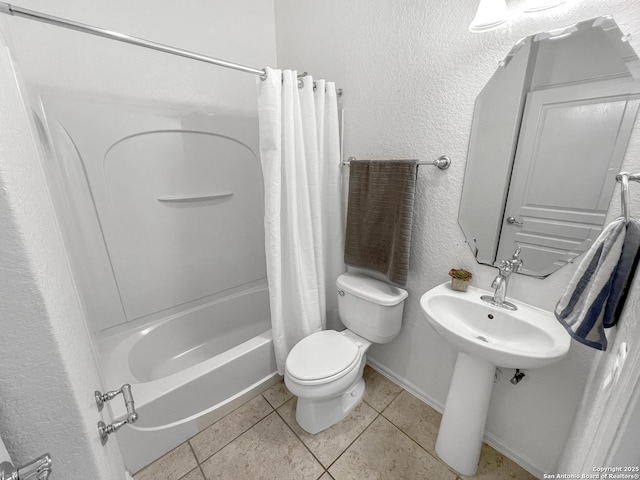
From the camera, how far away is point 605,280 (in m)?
0.66

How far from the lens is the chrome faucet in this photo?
110cm

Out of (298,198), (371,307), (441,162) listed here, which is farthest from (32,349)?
(441,162)

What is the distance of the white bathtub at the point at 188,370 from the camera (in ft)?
3.98

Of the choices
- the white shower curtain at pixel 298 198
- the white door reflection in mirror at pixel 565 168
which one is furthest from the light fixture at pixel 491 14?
the white shower curtain at pixel 298 198

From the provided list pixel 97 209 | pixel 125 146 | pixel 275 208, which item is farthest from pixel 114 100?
pixel 275 208

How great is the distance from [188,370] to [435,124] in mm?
1762

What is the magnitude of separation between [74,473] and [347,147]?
5.46 ft

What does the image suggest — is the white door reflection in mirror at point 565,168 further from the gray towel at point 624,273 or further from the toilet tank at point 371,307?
the toilet tank at point 371,307

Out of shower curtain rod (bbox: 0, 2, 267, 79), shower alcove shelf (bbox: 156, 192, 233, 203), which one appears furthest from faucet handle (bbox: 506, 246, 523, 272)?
shower alcove shelf (bbox: 156, 192, 233, 203)

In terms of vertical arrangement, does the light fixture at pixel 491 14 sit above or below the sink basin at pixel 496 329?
above

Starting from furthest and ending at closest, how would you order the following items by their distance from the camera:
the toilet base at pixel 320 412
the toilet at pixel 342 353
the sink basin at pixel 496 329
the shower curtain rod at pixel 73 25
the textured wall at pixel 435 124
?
the toilet base at pixel 320 412 → the toilet at pixel 342 353 → the textured wall at pixel 435 124 → the sink basin at pixel 496 329 → the shower curtain rod at pixel 73 25

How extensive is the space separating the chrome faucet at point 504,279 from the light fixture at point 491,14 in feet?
2.91

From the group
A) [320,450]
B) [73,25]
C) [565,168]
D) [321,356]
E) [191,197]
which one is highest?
[73,25]

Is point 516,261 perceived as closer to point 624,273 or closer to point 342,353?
point 624,273
